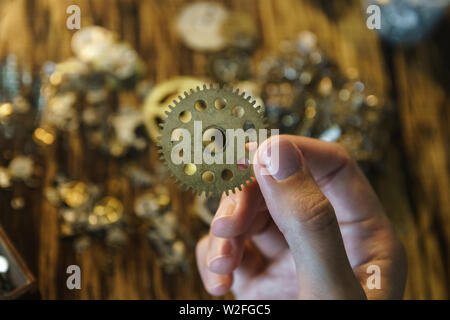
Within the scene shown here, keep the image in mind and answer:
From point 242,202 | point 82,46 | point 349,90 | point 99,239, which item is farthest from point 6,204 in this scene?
point 349,90

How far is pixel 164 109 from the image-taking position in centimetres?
127

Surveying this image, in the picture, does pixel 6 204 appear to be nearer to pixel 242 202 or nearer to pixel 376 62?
pixel 242 202

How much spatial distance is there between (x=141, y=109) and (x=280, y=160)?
0.74 metres

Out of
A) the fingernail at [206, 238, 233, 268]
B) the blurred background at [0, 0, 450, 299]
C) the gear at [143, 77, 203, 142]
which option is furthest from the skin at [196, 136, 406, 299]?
the gear at [143, 77, 203, 142]

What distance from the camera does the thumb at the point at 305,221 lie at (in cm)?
65

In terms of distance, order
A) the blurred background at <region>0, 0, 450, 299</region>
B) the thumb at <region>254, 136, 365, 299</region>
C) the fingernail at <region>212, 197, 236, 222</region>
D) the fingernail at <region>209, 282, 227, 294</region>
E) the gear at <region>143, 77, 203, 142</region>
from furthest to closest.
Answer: the gear at <region>143, 77, 203, 142</region>, the blurred background at <region>0, 0, 450, 299</region>, the fingernail at <region>209, 282, 227, 294</region>, the fingernail at <region>212, 197, 236, 222</region>, the thumb at <region>254, 136, 365, 299</region>

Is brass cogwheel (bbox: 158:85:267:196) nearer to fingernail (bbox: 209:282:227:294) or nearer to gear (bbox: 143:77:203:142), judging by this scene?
fingernail (bbox: 209:282:227:294)

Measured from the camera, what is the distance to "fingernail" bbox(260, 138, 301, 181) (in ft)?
2.19

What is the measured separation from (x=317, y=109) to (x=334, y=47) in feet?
1.00

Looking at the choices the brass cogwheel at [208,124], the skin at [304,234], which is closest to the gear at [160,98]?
the skin at [304,234]

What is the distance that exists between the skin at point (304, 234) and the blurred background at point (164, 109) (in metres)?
0.22

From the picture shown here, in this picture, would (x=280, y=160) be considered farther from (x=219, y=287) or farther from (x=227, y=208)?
(x=219, y=287)

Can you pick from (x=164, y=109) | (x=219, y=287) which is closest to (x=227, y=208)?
(x=219, y=287)

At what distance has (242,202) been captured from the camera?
798 millimetres
